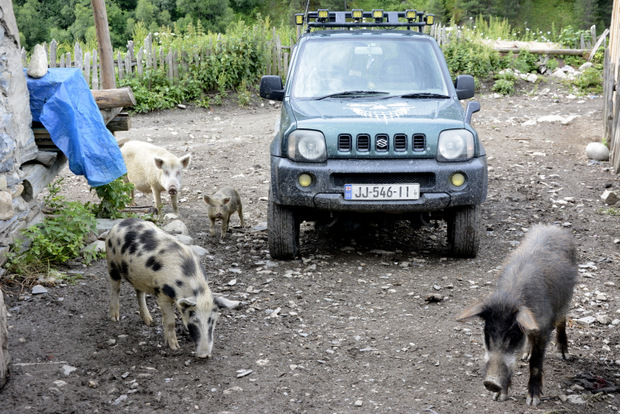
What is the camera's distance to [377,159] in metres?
6.34

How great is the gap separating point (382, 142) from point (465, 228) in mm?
1156

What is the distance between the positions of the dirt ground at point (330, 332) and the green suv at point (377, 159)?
517 millimetres

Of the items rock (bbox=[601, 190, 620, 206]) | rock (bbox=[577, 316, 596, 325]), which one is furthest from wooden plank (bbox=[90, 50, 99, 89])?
rock (bbox=[577, 316, 596, 325])

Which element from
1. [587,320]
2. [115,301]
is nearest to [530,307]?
[587,320]

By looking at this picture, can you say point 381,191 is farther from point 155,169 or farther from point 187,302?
point 155,169

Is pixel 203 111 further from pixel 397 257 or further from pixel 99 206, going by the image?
pixel 397 257

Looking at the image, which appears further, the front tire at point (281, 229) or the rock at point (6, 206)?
the front tire at point (281, 229)

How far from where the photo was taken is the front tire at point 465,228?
6535mm

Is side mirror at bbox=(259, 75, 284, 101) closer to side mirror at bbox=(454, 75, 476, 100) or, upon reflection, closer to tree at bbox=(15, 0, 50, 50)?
side mirror at bbox=(454, 75, 476, 100)

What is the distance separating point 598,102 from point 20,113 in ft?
42.9

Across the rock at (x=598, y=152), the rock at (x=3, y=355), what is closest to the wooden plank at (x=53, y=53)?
the rock at (x=598, y=152)

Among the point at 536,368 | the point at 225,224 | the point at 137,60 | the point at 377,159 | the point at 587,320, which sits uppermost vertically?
the point at 137,60

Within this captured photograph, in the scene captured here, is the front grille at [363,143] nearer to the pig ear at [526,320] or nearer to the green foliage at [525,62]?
the pig ear at [526,320]

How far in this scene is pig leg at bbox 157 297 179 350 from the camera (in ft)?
16.3
